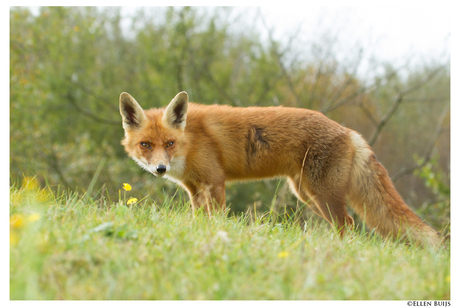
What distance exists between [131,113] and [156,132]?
499mm

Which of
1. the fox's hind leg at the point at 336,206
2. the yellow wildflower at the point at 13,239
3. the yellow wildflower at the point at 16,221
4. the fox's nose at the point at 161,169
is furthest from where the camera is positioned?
the fox's hind leg at the point at 336,206

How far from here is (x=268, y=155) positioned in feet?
15.4

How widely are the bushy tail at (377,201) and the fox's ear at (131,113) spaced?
112 inches

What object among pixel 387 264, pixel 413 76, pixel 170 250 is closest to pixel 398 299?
pixel 387 264

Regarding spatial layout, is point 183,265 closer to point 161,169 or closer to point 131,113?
point 161,169

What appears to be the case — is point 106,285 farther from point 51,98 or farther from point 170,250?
point 51,98

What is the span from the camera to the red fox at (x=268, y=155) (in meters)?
4.44

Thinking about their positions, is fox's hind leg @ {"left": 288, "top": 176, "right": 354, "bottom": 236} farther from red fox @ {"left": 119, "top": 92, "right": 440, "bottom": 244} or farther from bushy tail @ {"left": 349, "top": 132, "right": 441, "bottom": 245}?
bushy tail @ {"left": 349, "top": 132, "right": 441, "bottom": 245}

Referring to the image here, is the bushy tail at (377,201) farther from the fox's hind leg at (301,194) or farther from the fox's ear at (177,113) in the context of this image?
the fox's ear at (177,113)

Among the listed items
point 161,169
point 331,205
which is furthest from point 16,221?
point 331,205

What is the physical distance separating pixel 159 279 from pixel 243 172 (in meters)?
2.93

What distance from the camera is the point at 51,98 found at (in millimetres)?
14320

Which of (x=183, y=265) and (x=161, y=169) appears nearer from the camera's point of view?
(x=183, y=265)

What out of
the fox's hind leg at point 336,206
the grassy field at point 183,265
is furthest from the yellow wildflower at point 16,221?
the fox's hind leg at point 336,206
